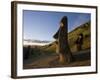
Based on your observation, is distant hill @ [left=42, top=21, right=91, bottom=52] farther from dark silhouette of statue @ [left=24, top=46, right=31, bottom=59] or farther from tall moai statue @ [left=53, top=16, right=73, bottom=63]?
dark silhouette of statue @ [left=24, top=46, right=31, bottom=59]

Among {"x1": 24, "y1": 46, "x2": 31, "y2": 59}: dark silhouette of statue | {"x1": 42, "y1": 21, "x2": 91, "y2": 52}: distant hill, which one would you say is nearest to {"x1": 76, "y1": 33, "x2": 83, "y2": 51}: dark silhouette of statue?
{"x1": 42, "y1": 21, "x2": 91, "y2": 52}: distant hill

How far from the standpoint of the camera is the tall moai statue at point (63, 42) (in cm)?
232

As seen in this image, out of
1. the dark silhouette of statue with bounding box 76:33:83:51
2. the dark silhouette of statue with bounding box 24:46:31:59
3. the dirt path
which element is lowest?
the dirt path

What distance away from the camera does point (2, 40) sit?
2109mm

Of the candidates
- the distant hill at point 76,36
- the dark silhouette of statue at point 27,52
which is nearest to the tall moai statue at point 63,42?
the distant hill at point 76,36

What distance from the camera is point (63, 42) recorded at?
2.34m

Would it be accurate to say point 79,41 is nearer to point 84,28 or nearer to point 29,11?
point 84,28

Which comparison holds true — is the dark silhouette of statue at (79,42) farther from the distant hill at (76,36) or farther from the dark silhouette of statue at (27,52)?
the dark silhouette of statue at (27,52)

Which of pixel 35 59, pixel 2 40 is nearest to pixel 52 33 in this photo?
pixel 35 59

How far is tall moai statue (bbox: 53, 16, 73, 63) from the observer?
2322 millimetres

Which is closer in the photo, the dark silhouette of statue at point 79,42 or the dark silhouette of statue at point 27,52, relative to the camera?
the dark silhouette of statue at point 27,52

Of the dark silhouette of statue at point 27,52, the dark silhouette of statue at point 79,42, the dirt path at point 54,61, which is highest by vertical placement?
the dark silhouette of statue at point 79,42

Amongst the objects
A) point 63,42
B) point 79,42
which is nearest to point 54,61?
point 63,42

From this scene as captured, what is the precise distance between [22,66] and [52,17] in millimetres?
528
